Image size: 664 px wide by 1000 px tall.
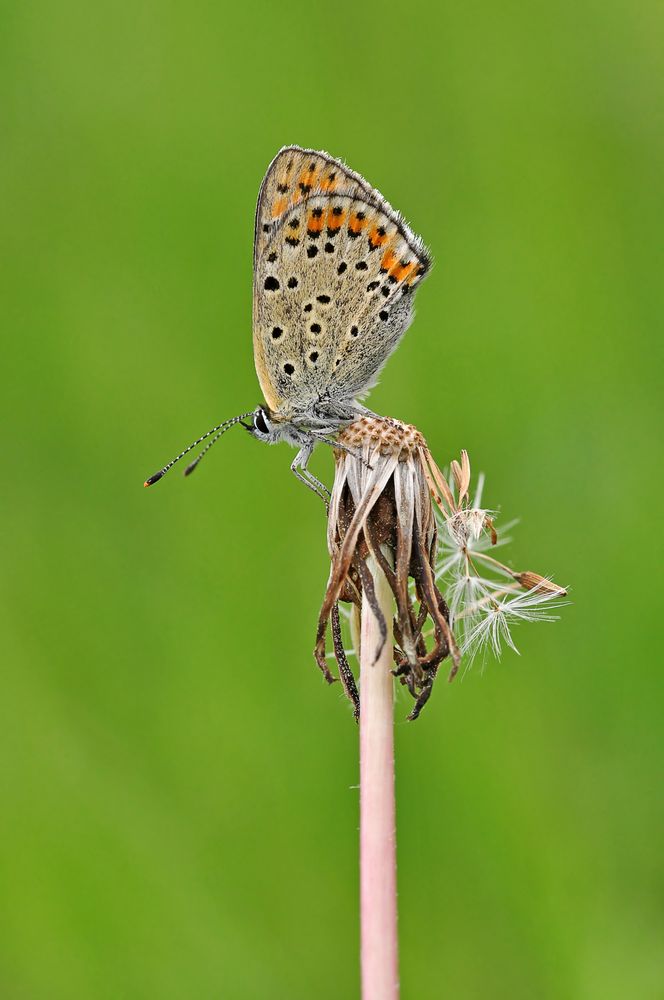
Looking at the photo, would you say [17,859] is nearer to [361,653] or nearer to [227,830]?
[227,830]

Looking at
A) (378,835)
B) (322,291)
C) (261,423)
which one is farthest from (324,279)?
(378,835)

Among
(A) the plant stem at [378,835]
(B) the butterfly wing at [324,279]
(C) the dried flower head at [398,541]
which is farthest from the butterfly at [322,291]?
(A) the plant stem at [378,835]

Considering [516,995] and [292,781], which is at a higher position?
[292,781]

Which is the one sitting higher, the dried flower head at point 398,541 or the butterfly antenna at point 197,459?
the butterfly antenna at point 197,459

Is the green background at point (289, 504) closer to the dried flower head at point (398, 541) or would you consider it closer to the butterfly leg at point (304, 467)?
the butterfly leg at point (304, 467)

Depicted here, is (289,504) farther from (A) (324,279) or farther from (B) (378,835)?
(B) (378,835)

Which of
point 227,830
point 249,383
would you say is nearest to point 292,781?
point 227,830

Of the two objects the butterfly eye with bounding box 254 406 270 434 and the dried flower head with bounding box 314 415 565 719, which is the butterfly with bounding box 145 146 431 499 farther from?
the dried flower head with bounding box 314 415 565 719
